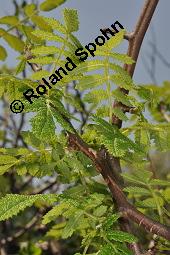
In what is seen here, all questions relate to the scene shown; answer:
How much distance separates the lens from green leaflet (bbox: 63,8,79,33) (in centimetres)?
128

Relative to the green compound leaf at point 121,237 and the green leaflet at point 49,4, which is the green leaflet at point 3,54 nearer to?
the green leaflet at point 49,4

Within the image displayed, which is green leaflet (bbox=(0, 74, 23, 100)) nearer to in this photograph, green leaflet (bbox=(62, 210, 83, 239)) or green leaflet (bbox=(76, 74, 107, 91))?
green leaflet (bbox=(76, 74, 107, 91))

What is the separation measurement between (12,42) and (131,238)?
46.1 inches

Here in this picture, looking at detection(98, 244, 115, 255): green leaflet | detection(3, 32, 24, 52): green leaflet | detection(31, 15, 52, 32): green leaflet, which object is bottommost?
detection(98, 244, 115, 255): green leaflet

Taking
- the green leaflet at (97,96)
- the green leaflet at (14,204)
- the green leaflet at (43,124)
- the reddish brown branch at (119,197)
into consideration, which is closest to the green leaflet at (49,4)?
the green leaflet at (97,96)

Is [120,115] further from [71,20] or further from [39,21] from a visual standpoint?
[39,21]

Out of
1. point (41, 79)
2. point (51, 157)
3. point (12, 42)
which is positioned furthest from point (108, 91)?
point (12, 42)

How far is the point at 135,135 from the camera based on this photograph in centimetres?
148

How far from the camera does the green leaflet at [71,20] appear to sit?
4.21 feet

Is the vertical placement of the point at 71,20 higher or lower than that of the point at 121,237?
higher

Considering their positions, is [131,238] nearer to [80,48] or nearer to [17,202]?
[17,202]

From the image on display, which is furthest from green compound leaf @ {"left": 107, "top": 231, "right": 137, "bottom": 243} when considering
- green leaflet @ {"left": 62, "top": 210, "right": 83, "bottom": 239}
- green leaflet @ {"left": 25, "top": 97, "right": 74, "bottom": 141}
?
green leaflet @ {"left": 25, "top": 97, "right": 74, "bottom": 141}

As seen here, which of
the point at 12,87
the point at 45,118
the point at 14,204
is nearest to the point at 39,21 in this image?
the point at 12,87

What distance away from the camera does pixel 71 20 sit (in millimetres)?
1289
